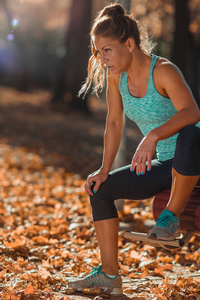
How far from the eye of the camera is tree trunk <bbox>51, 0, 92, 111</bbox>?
14242 mm

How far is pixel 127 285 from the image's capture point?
3.33m

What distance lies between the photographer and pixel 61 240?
4.33 metres

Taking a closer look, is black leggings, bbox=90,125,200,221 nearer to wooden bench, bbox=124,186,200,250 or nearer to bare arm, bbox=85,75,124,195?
wooden bench, bbox=124,186,200,250

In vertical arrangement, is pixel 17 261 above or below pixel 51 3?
below

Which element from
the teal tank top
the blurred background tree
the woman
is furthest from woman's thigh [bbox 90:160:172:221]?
the blurred background tree

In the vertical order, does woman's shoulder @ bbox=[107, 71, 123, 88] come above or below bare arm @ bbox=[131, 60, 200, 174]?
above

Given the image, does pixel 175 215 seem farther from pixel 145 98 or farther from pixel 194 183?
pixel 145 98

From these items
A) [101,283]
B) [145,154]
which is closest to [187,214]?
[145,154]

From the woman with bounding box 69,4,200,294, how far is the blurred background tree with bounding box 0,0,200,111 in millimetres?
482

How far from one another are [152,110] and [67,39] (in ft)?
41.9

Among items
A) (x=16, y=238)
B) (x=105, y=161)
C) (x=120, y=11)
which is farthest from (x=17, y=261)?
(x=120, y=11)

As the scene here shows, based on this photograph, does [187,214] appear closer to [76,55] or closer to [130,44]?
[130,44]

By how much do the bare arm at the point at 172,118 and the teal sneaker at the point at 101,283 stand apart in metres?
0.77

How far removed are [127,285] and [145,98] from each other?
1334 mm
